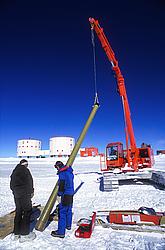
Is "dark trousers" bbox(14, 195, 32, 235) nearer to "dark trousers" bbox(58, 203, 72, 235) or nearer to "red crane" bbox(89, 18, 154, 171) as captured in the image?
"dark trousers" bbox(58, 203, 72, 235)

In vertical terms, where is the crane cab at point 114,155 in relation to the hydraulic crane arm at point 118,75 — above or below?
below

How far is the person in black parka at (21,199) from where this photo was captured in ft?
14.3

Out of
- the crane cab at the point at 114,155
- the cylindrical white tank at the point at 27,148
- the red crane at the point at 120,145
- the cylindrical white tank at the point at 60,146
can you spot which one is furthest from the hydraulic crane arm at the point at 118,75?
the cylindrical white tank at the point at 27,148

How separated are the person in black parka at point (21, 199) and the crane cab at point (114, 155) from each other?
27.6ft

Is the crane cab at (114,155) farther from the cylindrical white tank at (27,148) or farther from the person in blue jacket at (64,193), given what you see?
the cylindrical white tank at (27,148)

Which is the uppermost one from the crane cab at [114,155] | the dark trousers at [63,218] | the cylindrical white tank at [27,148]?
the cylindrical white tank at [27,148]

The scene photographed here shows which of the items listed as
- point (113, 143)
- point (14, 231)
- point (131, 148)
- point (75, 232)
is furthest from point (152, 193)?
point (14, 231)

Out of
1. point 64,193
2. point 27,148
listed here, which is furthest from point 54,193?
point 27,148

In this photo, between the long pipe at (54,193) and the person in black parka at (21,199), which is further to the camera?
the long pipe at (54,193)

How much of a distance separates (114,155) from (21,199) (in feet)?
28.7

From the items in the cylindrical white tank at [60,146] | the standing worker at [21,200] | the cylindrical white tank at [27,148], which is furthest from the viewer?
the cylindrical white tank at [27,148]

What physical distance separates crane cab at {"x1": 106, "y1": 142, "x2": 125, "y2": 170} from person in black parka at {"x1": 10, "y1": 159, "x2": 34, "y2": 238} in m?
8.40

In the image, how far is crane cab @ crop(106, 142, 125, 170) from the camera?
40.2 feet

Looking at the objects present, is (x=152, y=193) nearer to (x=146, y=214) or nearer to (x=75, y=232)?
(x=146, y=214)
